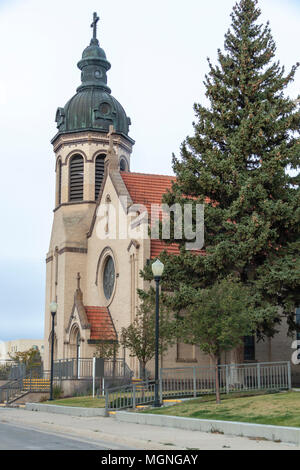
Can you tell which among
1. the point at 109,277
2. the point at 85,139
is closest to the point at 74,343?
the point at 109,277

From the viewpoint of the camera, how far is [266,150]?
2883cm

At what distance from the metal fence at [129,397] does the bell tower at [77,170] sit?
18.7 meters

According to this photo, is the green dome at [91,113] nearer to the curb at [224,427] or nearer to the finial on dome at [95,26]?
the finial on dome at [95,26]

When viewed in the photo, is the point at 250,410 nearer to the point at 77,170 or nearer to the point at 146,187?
the point at 146,187

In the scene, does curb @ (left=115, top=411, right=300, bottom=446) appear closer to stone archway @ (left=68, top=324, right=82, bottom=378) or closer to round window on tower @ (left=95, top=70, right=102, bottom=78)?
stone archway @ (left=68, top=324, right=82, bottom=378)

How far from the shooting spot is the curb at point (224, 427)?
43.1 ft

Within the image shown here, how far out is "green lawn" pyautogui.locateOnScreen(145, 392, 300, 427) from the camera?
15586mm

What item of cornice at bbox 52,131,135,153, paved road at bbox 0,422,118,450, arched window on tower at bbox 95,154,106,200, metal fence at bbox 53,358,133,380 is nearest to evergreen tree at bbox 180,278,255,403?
paved road at bbox 0,422,118,450

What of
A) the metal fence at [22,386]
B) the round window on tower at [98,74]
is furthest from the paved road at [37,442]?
the round window on tower at [98,74]

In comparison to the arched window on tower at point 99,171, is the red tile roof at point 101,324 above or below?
below

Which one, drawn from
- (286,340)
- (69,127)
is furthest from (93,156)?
(286,340)

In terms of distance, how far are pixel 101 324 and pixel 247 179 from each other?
46.1 ft

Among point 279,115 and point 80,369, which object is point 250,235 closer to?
point 279,115

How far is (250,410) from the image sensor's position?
17.4 m
